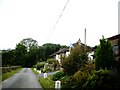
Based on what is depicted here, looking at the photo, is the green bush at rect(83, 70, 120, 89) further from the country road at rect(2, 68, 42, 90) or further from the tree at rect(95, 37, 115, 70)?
the country road at rect(2, 68, 42, 90)

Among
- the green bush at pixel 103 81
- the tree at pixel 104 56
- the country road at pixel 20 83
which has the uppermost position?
the tree at pixel 104 56

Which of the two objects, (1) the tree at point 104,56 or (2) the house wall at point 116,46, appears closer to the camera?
(1) the tree at point 104,56

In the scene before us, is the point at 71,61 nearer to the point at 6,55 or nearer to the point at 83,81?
the point at 83,81

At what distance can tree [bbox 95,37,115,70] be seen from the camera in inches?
982

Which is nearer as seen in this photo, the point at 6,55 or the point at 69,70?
the point at 69,70

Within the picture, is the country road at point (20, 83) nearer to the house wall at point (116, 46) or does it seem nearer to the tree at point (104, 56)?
the tree at point (104, 56)

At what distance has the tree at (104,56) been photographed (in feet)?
81.9

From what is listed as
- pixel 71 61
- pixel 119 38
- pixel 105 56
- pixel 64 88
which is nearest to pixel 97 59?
pixel 105 56

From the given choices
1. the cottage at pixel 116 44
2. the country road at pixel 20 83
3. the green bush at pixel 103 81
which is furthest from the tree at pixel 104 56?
the green bush at pixel 103 81

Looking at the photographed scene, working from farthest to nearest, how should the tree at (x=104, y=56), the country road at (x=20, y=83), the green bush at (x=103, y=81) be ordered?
the tree at (x=104, y=56) → the country road at (x=20, y=83) → the green bush at (x=103, y=81)

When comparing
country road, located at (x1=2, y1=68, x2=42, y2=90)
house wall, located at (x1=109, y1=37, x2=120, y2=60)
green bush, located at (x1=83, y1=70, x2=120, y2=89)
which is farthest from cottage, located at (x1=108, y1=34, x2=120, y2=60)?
green bush, located at (x1=83, y1=70, x2=120, y2=89)

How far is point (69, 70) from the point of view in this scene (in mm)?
25906

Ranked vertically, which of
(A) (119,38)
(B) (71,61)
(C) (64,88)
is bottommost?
(C) (64,88)

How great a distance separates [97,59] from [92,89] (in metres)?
8.94
